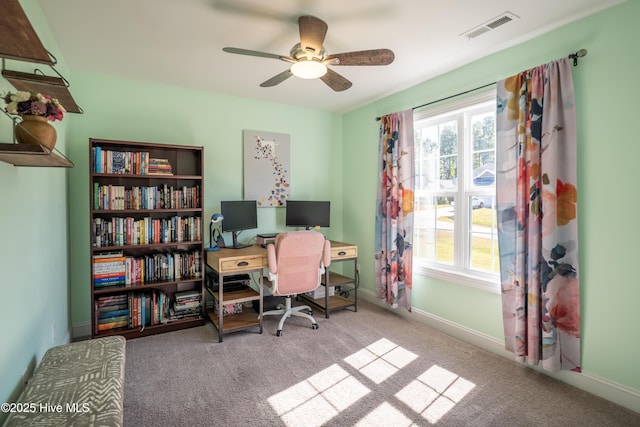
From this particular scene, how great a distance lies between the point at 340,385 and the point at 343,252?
1.67 meters

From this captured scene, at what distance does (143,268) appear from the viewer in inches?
122

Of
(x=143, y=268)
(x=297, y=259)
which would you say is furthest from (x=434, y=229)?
(x=143, y=268)

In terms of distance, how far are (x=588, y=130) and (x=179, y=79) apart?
3.55 m

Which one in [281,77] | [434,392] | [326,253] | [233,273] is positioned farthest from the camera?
[326,253]

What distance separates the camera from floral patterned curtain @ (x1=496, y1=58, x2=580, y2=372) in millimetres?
2166

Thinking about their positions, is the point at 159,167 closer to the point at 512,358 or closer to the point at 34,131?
the point at 34,131

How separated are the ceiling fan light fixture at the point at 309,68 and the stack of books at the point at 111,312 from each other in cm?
266

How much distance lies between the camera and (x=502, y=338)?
104 inches

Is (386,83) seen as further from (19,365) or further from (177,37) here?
(19,365)

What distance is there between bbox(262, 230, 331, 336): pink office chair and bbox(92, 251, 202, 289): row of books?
0.84m

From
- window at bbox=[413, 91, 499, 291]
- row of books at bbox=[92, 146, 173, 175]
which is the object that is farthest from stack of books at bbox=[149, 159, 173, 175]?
window at bbox=[413, 91, 499, 291]

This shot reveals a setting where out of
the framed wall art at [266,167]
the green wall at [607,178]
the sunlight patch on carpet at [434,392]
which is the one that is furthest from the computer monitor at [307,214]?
the green wall at [607,178]

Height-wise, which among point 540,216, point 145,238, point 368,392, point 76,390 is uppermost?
point 540,216

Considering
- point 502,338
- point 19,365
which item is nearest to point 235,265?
point 19,365
